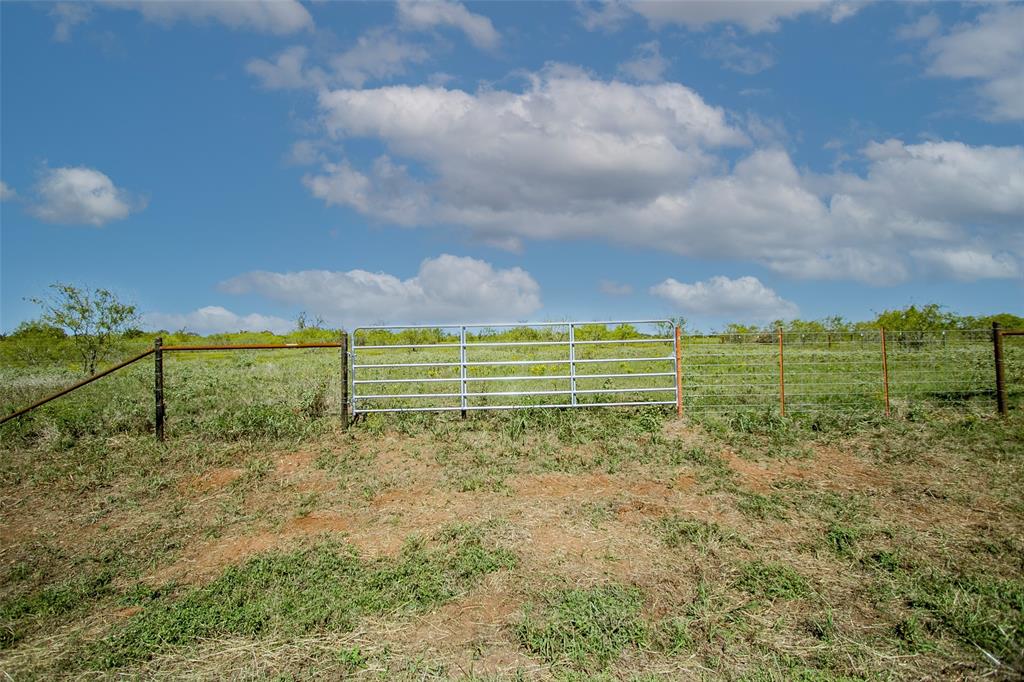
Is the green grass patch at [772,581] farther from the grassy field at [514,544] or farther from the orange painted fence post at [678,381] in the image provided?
the orange painted fence post at [678,381]

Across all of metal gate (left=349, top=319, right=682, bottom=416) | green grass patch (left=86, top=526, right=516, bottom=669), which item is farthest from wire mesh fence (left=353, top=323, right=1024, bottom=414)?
green grass patch (left=86, top=526, right=516, bottom=669)

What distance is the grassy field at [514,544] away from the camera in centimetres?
437

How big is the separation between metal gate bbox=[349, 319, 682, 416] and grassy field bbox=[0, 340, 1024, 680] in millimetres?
604

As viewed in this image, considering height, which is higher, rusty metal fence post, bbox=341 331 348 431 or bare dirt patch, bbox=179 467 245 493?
rusty metal fence post, bbox=341 331 348 431

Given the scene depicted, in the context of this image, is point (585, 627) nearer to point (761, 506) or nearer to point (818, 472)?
point (761, 506)

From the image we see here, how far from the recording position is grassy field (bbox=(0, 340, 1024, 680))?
172 inches

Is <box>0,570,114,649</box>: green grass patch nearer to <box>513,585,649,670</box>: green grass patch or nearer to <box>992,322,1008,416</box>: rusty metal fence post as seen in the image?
<box>513,585,649,670</box>: green grass patch

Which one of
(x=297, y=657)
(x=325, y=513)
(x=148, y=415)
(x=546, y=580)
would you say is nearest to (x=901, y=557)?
(x=546, y=580)

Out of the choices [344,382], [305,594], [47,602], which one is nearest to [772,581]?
[305,594]

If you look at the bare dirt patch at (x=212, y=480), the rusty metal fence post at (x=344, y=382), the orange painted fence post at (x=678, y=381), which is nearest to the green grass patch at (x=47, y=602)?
the bare dirt patch at (x=212, y=480)

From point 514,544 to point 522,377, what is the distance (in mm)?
4830

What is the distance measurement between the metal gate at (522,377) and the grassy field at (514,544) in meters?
0.60

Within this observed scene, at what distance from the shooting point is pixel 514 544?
6090 millimetres

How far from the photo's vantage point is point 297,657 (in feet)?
14.2
